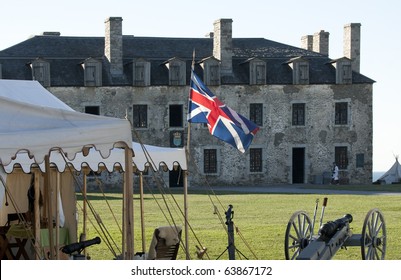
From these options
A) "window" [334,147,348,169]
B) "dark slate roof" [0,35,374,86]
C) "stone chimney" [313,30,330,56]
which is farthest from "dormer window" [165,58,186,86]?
"stone chimney" [313,30,330,56]

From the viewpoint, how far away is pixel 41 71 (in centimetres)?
4812

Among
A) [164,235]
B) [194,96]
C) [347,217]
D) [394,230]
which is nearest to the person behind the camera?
[164,235]

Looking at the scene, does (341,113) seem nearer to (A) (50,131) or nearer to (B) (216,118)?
(B) (216,118)

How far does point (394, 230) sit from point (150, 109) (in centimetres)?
2911

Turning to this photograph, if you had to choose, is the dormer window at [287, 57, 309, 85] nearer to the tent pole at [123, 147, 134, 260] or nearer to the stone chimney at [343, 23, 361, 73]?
the stone chimney at [343, 23, 361, 73]

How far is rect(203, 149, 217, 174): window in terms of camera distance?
51188mm

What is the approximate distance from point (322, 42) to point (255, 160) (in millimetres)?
9428

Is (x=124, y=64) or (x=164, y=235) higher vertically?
(x=124, y=64)

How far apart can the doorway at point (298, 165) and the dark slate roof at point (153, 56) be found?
352 cm

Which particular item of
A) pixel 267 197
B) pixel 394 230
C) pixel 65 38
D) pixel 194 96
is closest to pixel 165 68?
pixel 65 38

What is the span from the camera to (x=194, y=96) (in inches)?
628

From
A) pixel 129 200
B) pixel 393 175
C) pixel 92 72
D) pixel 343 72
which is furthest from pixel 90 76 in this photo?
pixel 129 200

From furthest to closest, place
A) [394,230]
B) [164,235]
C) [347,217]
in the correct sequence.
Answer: [394,230]
[347,217]
[164,235]

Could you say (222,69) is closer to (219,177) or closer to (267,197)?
(219,177)
